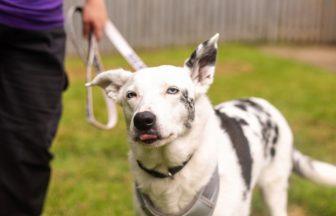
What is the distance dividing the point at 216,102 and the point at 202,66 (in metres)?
4.87

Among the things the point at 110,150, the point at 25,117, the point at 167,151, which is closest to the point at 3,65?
the point at 25,117

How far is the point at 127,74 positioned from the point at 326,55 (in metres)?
9.83

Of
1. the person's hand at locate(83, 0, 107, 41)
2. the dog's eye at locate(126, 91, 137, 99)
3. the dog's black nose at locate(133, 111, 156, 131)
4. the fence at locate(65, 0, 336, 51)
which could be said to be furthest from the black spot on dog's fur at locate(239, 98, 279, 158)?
the fence at locate(65, 0, 336, 51)

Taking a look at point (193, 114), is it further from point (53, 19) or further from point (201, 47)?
point (53, 19)

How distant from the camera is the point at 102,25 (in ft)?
13.9

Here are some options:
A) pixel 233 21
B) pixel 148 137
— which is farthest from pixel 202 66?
pixel 233 21

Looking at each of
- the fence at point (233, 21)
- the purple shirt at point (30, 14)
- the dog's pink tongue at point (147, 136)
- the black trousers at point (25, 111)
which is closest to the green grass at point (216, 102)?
the fence at point (233, 21)

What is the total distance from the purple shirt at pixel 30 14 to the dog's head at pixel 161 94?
0.52 m

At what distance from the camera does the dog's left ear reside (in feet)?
11.0

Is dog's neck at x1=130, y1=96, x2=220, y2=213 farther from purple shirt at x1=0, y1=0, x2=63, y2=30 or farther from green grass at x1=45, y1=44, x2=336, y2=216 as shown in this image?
green grass at x1=45, y1=44, x2=336, y2=216

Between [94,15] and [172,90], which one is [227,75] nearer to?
[94,15]

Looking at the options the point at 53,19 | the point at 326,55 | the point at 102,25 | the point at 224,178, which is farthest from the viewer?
the point at 326,55

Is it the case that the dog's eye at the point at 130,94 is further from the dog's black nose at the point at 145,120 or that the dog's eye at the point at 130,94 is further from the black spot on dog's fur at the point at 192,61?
the black spot on dog's fur at the point at 192,61

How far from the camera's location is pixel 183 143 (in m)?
3.28
